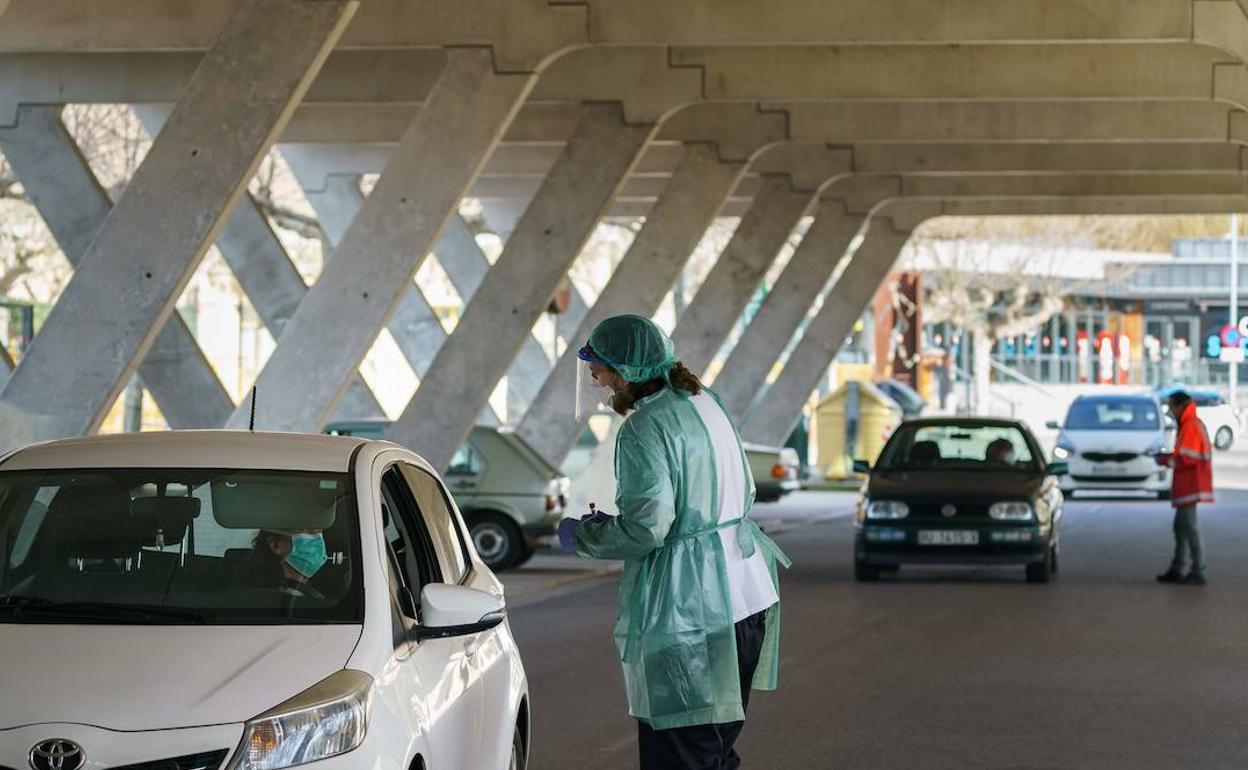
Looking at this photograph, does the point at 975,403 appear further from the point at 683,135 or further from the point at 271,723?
the point at 271,723

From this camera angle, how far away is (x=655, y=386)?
21.3 feet

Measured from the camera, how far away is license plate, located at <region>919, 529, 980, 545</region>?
66.1 feet

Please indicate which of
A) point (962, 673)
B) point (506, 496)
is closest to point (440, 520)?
point (962, 673)

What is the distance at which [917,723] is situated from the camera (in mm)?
11227

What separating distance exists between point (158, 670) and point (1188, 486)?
54.1 ft

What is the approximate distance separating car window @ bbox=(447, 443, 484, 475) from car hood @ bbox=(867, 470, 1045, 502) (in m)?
4.32

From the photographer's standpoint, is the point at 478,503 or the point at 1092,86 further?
the point at 1092,86

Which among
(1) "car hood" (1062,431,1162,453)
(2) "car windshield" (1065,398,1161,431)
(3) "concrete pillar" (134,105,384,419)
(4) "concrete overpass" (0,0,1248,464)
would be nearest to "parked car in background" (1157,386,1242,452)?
(4) "concrete overpass" (0,0,1248,464)

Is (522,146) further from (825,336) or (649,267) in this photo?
(825,336)

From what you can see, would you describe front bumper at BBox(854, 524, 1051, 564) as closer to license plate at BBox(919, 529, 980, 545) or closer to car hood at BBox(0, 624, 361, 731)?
license plate at BBox(919, 529, 980, 545)

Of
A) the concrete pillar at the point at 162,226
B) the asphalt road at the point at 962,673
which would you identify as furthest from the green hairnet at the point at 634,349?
the concrete pillar at the point at 162,226

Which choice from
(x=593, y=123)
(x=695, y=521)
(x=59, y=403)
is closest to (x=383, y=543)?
(x=695, y=521)

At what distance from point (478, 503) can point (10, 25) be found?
23.9ft

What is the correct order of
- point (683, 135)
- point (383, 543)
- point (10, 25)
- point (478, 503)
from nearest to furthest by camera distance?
point (383, 543), point (478, 503), point (10, 25), point (683, 135)
